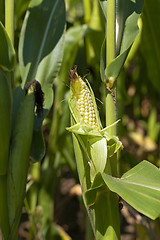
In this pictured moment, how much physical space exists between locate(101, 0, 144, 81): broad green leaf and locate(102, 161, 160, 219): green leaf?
0.60 ft

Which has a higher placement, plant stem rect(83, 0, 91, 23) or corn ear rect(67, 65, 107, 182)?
plant stem rect(83, 0, 91, 23)

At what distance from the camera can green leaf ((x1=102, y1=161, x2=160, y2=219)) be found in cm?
58

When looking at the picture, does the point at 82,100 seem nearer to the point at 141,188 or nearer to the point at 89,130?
the point at 89,130

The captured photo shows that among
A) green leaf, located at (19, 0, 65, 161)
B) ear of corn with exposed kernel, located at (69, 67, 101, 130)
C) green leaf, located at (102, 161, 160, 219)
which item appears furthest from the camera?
green leaf, located at (19, 0, 65, 161)

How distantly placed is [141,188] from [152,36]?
719 mm

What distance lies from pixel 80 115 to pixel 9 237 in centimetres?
28

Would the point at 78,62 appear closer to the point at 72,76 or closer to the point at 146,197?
the point at 72,76

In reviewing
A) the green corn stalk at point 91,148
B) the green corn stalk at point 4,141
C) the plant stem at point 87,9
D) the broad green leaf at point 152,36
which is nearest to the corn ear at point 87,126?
the green corn stalk at point 91,148

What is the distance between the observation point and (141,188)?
2.07 ft

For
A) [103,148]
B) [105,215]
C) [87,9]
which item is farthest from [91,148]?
[87,9]

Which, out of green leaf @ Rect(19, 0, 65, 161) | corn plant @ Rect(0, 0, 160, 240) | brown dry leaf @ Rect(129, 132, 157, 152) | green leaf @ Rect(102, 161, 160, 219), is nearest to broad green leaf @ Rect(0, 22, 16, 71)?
corn plant @ Rect(0, 0, 160, 240)

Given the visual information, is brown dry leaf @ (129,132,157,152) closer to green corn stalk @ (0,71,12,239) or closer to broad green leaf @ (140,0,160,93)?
broad green leaf @ (140,0,160,93)

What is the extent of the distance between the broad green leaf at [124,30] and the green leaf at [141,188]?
0.18 meters

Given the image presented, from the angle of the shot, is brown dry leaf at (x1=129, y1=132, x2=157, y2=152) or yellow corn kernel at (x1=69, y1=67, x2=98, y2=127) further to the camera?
brown dry leaf at (x1=129, y1=132, x2=157, y2=152)
